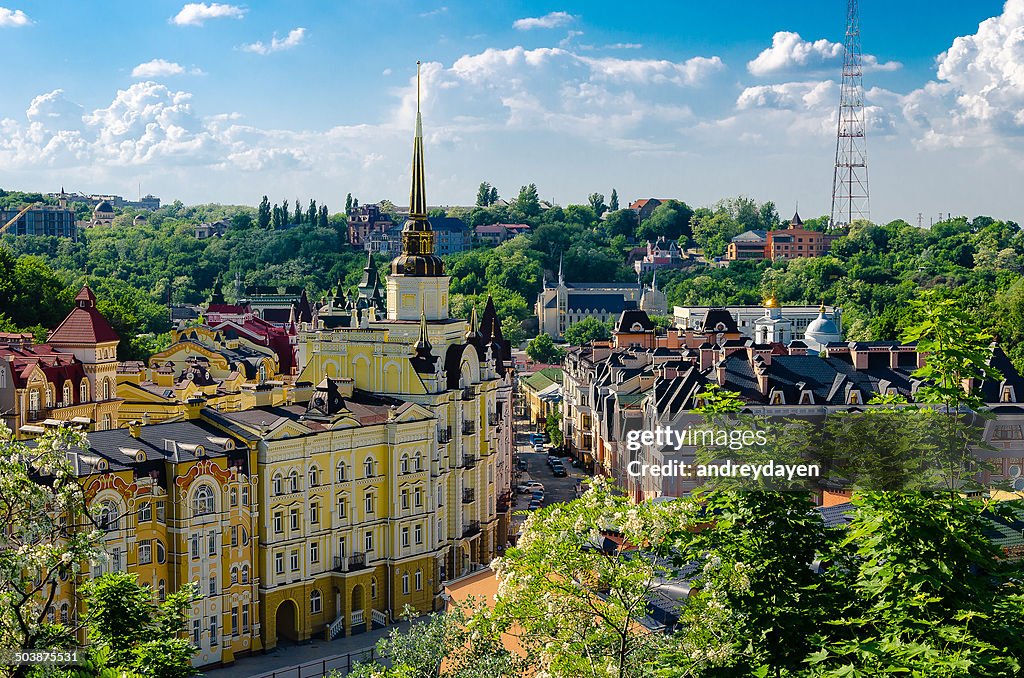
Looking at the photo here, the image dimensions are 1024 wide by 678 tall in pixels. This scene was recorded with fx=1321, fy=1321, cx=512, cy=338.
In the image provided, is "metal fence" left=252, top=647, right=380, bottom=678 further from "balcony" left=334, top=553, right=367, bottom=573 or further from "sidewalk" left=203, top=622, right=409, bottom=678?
"balcony" left=334, top=553, right=367, bottom=573

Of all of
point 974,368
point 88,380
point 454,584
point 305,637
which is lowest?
point 305,637

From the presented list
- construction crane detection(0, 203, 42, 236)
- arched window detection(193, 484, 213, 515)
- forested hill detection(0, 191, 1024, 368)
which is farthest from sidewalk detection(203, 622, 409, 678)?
construction crane detection(0, 203, 42, 236)

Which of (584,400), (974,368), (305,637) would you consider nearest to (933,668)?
(974,368)

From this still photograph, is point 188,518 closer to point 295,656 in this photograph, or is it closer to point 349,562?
point 295,656

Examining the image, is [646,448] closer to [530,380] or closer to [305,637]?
[305,637]

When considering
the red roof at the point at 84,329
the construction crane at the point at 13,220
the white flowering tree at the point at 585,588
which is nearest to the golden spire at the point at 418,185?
the red roof at the point at 84,329

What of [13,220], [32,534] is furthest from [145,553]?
[13,220]
